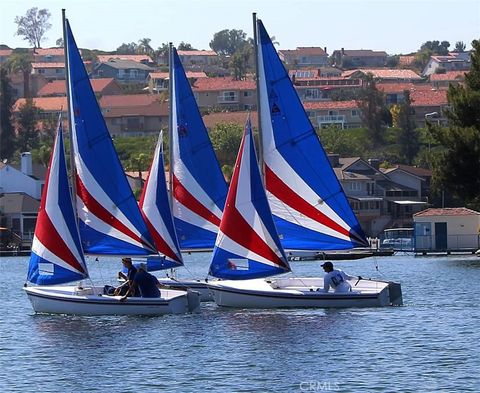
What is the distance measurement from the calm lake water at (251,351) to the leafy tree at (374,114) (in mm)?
124882

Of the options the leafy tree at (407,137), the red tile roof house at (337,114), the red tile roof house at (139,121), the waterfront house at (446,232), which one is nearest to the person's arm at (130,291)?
the waterfront house at (446,232)

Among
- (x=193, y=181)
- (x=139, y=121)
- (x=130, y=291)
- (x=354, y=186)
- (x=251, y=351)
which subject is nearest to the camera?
(x=251, y=351)

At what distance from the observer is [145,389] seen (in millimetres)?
30688

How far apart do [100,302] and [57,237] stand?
296cm


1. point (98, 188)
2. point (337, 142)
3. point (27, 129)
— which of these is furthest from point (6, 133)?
point (98, 188)

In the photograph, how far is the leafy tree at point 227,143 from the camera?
161 metres

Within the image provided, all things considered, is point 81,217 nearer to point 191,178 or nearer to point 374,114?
point 191,178

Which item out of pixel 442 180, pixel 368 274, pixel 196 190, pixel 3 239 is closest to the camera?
pixel 196 190

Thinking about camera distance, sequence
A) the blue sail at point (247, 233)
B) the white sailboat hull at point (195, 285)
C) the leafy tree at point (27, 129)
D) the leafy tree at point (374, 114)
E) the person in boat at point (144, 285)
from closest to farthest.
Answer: the person in boat at point (144, 285), the blue sail at point (247, 233), the white sailboat hull at point (195, 285), the leafy tree at point (374, 114), the leafy tree at point (27, 129)

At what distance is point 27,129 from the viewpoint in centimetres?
18300

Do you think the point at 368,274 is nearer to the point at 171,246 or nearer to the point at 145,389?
the point at 171,246

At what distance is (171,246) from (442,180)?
37.2 m

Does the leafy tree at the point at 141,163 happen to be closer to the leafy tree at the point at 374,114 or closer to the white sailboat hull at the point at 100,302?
the leafy tree at the point at 374,114

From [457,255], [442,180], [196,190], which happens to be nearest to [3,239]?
[457,255]
